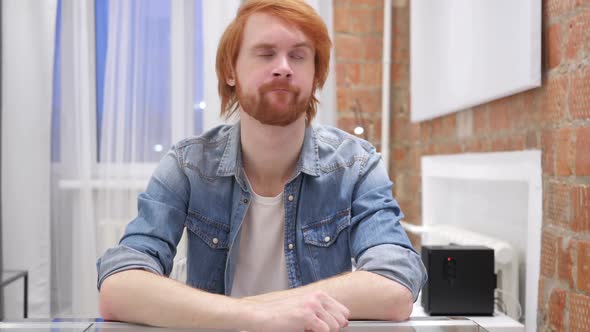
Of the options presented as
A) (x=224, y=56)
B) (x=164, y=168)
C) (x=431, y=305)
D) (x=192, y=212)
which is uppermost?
(x=224, y=56)

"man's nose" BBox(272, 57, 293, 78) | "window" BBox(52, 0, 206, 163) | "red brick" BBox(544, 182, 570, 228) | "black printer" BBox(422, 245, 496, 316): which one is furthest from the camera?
"window" BBox(52, 0, 206, 163)

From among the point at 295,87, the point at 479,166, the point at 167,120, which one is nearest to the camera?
the point at 295,87

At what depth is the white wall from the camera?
A: 9.14 ft

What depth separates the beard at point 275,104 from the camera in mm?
1265

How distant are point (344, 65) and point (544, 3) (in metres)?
1.49

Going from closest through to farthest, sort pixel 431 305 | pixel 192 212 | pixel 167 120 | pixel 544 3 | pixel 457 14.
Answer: pixel 192 212
pixel 544 3
pixel 431 305
pixel 457 14
pixel 167 120

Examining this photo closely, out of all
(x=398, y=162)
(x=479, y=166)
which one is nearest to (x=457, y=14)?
(x=479, y=166)

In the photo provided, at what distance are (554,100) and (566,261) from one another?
0.44 metres

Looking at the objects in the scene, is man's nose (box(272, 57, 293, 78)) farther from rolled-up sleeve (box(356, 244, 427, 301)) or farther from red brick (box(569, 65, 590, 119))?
red brick (box(569, 65, 590, 119))

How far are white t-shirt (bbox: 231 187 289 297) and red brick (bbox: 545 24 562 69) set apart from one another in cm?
84

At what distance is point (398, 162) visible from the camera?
121 inches

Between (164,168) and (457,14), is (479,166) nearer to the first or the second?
(457,14)

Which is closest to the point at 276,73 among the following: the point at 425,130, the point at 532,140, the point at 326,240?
the point at 326,240

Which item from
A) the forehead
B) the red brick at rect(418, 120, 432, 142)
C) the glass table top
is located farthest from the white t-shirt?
the red brick at rect(418, 120, 432, 142)
